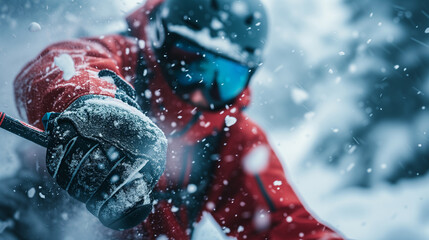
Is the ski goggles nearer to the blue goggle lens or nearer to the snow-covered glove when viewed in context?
the blue goggle lens

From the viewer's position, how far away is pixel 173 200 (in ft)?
4.77

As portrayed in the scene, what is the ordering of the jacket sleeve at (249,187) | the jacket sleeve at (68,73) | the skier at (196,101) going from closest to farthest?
the jacket sleeve at (68,73) < the skier at (196,101) < the jacket sleeve at (249,187)

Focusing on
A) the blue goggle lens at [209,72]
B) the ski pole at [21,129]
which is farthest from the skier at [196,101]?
the ski pole at [21,129]

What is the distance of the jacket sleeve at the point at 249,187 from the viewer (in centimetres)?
144

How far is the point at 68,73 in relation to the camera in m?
1.04

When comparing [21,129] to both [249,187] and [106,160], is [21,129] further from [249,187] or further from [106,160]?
[249,187]

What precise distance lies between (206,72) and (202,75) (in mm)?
25

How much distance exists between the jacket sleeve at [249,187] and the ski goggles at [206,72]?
254 millimetres

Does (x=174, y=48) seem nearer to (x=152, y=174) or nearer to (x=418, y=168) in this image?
(x=152, y=174)

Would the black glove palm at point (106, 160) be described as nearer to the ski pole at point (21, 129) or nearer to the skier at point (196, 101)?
the ski pole at point (21, 129)

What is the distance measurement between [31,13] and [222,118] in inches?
50.8

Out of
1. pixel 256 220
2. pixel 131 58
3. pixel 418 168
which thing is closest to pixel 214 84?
pixel 131 58

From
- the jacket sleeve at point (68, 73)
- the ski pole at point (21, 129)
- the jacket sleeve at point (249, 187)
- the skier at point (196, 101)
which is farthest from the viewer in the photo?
the jacket sleeve at point (249, 187)

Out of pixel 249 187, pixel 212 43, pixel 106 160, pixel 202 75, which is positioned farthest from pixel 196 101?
pixel 106 160
